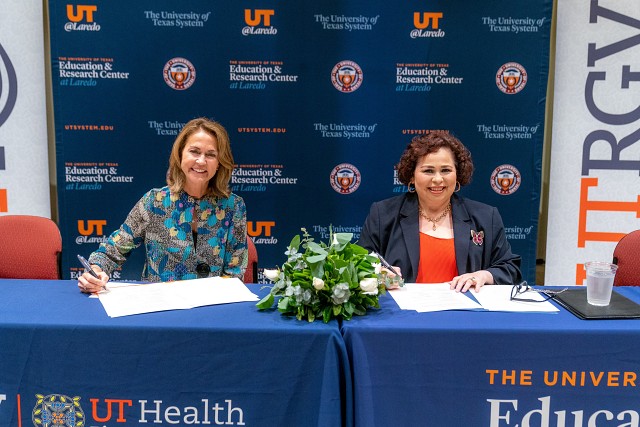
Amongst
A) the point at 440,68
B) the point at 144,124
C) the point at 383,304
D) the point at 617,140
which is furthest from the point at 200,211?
the point at 617,140

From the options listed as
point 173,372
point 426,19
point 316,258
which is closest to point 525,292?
point 316,258

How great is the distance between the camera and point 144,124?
12.5 feet

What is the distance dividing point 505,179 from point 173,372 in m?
2.84

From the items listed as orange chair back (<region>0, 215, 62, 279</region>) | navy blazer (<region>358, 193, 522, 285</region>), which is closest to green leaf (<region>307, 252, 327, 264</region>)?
navy blazer (<region>358, 193, 522, 285</region>)

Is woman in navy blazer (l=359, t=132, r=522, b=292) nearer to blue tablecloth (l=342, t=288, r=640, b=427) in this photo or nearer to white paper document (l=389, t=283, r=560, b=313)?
white paper document (l=389, t=283, r=560, b=313)

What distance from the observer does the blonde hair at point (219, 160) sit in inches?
104

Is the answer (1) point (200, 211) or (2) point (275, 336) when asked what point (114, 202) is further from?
(2) point (275, 336)

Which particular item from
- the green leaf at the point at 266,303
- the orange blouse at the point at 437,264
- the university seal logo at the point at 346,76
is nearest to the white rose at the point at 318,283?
the green leaf at the point at 266,303

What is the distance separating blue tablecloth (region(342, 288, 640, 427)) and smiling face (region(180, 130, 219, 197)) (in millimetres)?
1190

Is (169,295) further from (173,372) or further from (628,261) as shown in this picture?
(628,261)

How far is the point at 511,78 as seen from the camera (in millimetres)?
3807

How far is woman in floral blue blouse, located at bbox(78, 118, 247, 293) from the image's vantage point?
2596mm

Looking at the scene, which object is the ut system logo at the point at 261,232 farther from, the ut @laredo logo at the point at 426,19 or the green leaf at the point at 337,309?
the green leaf at the point at 337,309

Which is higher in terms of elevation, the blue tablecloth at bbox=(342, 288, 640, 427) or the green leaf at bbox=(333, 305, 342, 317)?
the green leaf at bbox=(333, 305, 342, 317)
